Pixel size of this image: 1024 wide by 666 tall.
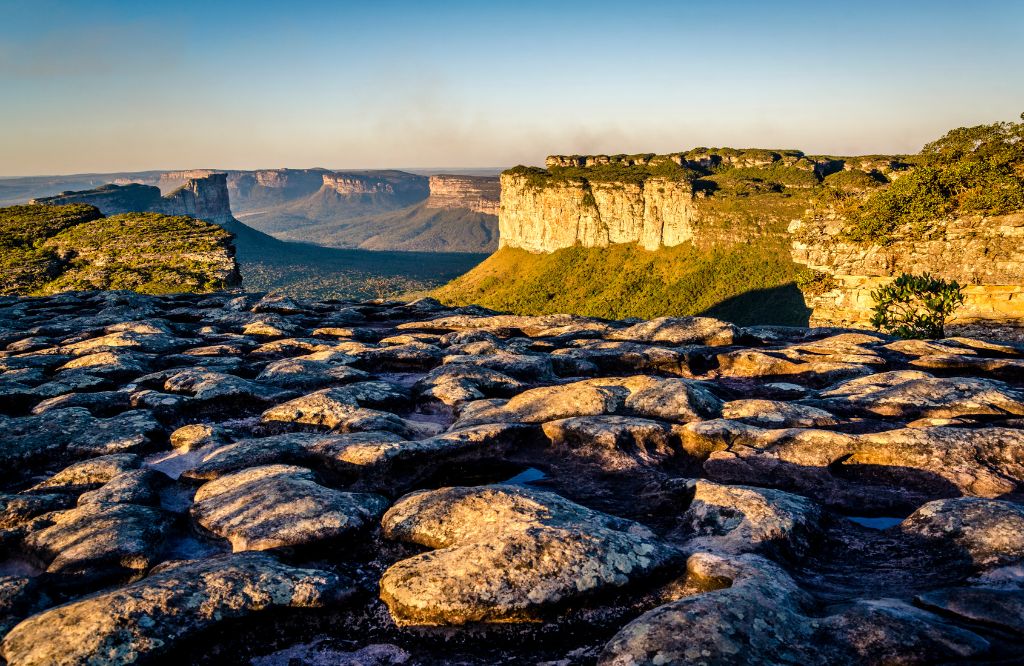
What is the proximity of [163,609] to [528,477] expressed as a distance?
627cm

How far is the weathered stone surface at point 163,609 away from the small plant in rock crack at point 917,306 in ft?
95.3

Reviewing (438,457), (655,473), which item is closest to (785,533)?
(655,473)

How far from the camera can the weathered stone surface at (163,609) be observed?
5891 mm

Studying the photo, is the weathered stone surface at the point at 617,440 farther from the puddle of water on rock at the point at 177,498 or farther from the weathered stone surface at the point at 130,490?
the weathered stone surface at the point at 130,490

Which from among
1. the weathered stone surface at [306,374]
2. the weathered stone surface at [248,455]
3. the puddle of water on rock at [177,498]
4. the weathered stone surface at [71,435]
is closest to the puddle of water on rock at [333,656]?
the puddle of water on rock at [177,498]

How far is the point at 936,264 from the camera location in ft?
123

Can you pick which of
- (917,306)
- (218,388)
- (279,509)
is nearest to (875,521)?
(279,509)

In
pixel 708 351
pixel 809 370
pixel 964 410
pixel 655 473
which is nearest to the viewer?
pixel 655 473

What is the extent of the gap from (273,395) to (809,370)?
49.7ft

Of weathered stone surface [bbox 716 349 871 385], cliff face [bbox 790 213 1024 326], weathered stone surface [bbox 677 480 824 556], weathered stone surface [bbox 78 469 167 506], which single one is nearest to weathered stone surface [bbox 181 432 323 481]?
weathered stone surface [bbox 78 469 167 506]

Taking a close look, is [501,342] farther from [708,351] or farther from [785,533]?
[785,533]

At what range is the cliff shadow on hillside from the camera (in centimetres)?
13662

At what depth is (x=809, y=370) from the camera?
55.5 ft

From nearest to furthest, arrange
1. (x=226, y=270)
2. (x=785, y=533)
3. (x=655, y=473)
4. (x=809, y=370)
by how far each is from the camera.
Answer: (x=785, y=533), (x=655, y=473), (x=809, y=370), (x=226, y=270)
